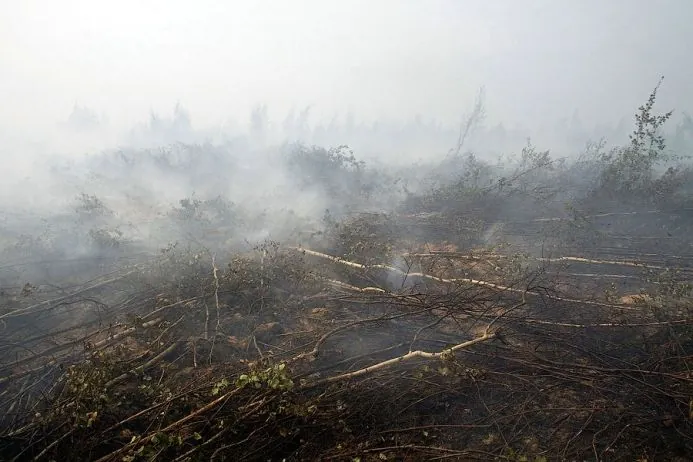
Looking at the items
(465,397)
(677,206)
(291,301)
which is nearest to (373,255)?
(291,301)

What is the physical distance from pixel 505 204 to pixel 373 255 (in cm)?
541

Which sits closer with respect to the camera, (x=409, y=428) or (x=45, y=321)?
(x=409, y=428)

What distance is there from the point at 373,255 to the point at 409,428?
522 centimetres

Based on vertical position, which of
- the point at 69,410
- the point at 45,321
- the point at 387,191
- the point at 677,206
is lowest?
the point at 45,321

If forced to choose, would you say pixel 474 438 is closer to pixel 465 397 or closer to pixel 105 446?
pixel 465 397

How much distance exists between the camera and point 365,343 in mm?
5301

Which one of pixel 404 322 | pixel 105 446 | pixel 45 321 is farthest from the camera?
pixel 45 321

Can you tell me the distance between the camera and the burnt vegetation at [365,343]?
341cm

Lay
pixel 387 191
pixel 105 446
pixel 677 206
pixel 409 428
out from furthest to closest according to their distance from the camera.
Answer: pixel 387 191 < pixel 677 206 < pixel 409 428 < pixel 105 446

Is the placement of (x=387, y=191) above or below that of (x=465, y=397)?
above

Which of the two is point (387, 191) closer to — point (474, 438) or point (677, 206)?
point (677, 206)

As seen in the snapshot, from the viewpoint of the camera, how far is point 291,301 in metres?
6.74

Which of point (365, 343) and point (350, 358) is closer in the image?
point (350, 358)

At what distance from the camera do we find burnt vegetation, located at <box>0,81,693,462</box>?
3.41 meters
